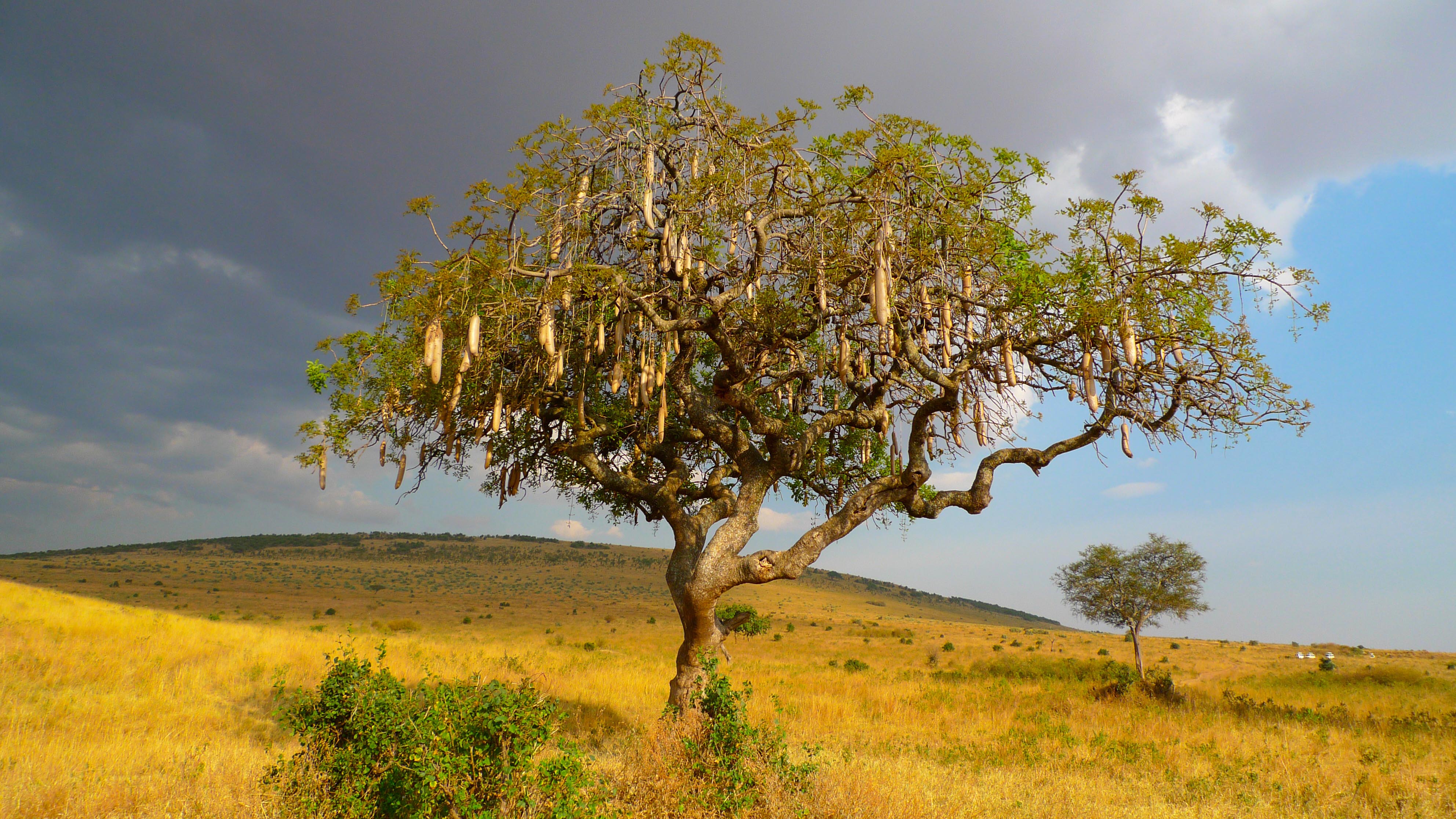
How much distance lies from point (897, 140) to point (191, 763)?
12.1 m

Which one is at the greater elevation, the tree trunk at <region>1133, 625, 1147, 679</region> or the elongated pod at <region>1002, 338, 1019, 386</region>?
the elongated pod at <region>1002, 338, 1019, 386</region>

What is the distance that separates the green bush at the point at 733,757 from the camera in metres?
6.72

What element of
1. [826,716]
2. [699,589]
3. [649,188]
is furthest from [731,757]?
[826,716]

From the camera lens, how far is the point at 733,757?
23.0ft

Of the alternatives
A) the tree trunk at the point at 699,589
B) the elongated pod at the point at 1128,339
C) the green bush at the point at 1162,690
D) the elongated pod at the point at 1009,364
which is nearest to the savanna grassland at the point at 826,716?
the green bush at the point at 1162,690

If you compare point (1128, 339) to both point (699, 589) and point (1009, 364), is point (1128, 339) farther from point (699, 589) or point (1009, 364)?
point (699, 589)

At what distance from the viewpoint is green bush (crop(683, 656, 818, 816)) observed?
6719mm

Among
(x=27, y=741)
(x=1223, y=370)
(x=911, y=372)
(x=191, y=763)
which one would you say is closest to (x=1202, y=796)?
(x=1223, y=370)

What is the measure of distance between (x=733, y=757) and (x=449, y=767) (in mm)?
2846

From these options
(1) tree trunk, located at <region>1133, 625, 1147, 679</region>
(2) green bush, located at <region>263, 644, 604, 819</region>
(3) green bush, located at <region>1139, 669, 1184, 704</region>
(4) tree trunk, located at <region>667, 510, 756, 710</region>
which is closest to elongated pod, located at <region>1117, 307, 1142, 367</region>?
(4) tree trunk, located at <region>667, 510, 756, 710</region>

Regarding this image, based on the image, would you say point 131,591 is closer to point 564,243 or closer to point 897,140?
point 564,243

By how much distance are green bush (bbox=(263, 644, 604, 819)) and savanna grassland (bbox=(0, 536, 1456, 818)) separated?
57cm

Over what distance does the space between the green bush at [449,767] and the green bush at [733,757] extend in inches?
44.9

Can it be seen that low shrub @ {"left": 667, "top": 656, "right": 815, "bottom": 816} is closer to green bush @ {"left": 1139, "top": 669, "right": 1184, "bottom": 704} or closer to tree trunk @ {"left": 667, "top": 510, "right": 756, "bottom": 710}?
tree trunk @ {"left": 667, "top": 510, "right": 756, "bottom": 710}
